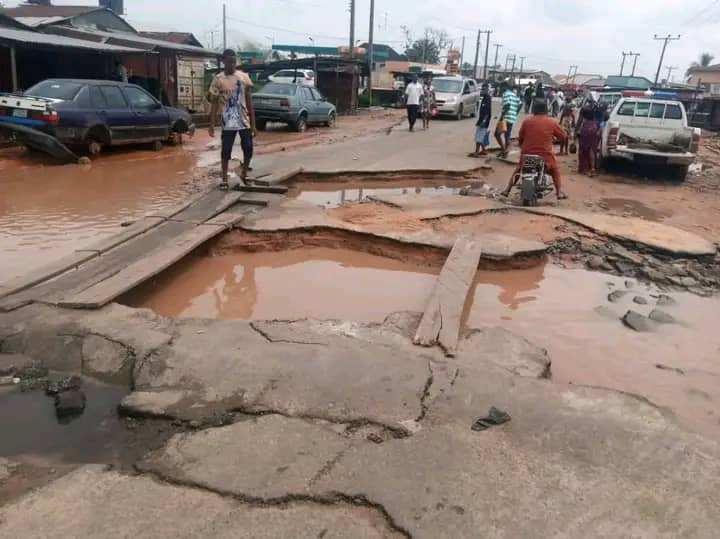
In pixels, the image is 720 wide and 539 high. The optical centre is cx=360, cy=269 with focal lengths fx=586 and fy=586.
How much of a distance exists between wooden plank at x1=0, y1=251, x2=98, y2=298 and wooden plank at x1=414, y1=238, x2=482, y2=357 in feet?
9.39

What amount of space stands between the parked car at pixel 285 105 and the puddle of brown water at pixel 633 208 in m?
9.84

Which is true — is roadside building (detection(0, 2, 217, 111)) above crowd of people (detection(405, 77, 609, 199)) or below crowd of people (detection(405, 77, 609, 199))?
above

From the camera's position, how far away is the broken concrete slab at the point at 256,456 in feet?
7.88

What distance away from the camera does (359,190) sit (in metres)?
9.49

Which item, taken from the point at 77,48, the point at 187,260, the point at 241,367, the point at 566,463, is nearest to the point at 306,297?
the point at 187,260

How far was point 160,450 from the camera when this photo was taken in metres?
2.62

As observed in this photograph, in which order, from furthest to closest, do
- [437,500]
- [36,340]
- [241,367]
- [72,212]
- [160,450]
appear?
[72,212]
[36,340]
[241,367]
[160,450]
[437,500]

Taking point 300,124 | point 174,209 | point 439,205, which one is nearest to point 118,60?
point 300,124

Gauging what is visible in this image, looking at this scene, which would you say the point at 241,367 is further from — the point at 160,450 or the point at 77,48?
the point at 77,48

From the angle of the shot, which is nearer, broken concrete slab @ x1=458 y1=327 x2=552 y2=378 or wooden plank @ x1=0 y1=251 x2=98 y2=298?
broken concrete slab @ x1=458 y1=327 x2=552 y2=378

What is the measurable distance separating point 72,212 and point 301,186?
11.5 feet

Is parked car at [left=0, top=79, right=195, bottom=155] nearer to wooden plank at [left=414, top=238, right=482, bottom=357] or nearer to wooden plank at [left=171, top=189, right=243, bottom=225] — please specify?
wooden plank at [left=171, top=189, right=243, bottom=225]

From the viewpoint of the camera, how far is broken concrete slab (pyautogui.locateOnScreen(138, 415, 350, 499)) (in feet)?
7.88

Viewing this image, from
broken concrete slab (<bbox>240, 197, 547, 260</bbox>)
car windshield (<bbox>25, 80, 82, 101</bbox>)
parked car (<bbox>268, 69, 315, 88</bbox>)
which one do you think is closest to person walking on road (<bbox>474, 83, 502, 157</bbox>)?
broken concrete slab (<bbox>240, 197, 547, 260</bbox>)
